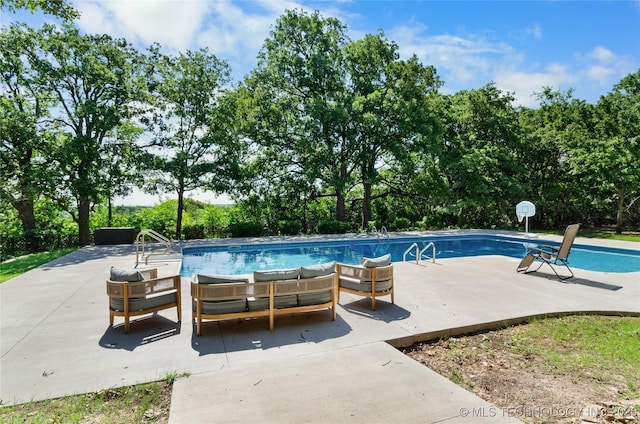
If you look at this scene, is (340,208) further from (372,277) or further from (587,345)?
(587,345)

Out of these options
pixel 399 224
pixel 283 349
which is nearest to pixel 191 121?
pixel 399 224

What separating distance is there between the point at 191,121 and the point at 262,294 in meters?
14.0

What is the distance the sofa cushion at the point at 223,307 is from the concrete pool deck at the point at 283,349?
0.28 m

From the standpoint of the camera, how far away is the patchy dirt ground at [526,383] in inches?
105

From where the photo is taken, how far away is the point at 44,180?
13.1m

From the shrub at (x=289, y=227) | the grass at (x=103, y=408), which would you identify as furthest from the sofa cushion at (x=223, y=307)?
the shrub at (x=289, y=227)

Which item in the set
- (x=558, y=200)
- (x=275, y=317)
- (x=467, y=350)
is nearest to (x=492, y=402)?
(x=467, y=350)

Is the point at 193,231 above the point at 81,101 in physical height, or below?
below

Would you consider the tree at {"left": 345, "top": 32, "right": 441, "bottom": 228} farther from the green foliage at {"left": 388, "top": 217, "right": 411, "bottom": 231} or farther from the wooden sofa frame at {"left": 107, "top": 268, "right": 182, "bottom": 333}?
the wooden sofa frame at {"left": 107, "top": 268, "right": 182, "bottom": 333}

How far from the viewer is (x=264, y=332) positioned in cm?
431

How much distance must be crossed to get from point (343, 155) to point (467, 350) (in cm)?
1477

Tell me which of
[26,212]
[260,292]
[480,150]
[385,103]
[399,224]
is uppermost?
[385,103]

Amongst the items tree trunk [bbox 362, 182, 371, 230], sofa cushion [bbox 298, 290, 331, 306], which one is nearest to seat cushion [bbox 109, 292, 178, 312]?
sofa cushion [bbox 298, 290, 331, 306]

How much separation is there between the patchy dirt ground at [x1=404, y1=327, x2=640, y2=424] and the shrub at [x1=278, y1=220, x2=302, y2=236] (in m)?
13.1
